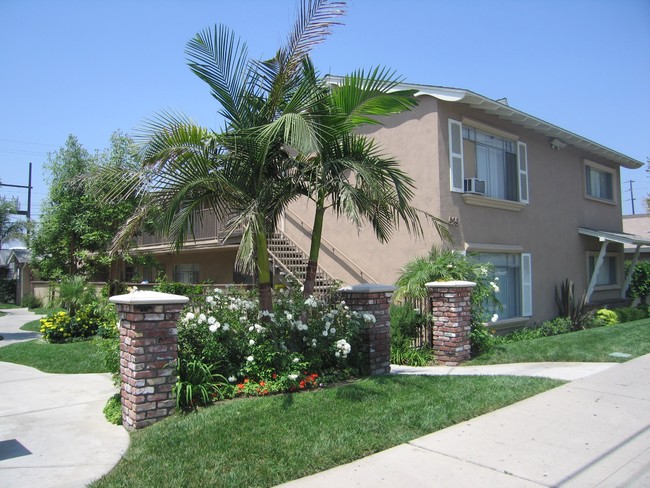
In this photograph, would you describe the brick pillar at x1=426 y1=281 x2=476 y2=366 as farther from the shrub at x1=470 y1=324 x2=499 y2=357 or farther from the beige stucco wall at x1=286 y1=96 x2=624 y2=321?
the beige stucco wall at x1=286 y1=96 x2=624 y2=321

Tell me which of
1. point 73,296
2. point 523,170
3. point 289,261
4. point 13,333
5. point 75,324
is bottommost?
point 13,333

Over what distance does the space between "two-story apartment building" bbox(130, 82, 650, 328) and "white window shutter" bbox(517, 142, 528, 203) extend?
0.03 metres

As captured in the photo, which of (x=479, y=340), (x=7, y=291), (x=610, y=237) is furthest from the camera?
(x=7, y=291)

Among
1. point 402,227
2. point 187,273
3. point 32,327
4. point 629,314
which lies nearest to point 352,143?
point 402,227

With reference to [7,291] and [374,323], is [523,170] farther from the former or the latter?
[7,291]

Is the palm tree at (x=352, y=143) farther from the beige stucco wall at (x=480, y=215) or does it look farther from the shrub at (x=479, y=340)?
the shrub at (x=479, y=340)

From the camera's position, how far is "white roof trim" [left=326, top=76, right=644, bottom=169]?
11.4 m

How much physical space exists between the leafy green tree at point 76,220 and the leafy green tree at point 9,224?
15.4 meters

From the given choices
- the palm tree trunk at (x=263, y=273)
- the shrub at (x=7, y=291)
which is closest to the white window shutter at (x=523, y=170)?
the palm tree trunk at (x=263, y=273)

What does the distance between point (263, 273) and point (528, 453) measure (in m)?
3.92

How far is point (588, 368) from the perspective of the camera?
8.96 meters

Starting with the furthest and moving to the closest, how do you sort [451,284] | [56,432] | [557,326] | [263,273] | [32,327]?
[32,327], [557,326], [451,284], [263,273], [56,432]

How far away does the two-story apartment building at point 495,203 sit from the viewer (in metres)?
11.7

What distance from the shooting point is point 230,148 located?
6984 millimetres
